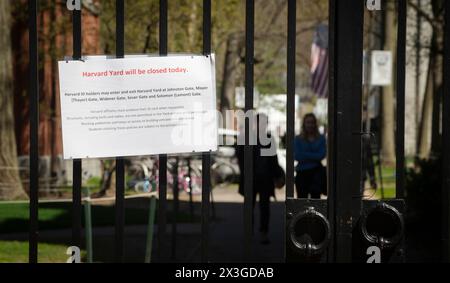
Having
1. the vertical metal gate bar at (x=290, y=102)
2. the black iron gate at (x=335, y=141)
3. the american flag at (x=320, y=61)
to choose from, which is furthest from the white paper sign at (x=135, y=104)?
the american flag at (x=320, y=61)

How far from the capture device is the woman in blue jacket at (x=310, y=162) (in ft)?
36.4

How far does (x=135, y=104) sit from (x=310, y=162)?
8066 mm

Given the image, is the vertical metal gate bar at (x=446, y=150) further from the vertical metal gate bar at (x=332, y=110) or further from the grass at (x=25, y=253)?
the grass at (x=25, y=253)

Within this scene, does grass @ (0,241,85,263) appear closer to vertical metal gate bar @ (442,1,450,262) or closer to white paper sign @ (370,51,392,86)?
vertical metal gate bar @ (442,1,450,262)

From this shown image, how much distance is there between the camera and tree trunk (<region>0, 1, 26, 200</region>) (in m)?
14.7

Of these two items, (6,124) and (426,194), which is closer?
(426,194)

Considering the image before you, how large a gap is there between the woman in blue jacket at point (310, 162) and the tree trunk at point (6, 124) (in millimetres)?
6290

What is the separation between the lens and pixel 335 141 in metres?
3.49

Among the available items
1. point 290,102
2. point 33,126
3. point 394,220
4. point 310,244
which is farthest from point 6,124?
point 394,220

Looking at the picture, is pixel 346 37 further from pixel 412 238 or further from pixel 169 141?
pixel 412 238

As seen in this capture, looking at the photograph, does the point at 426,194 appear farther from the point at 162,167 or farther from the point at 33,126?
the point at 33,126

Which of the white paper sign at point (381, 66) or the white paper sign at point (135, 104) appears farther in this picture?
the white paper sign at point (381, 66)

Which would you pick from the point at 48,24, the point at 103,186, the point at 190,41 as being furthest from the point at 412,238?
the point at 48,24
